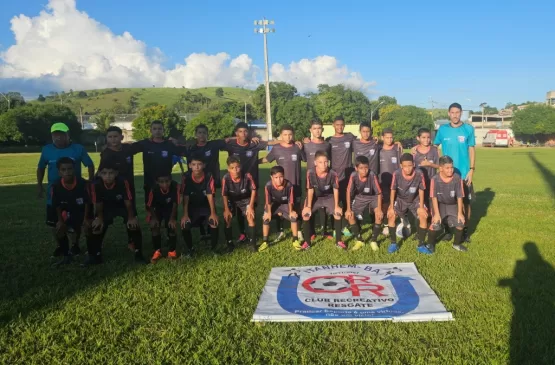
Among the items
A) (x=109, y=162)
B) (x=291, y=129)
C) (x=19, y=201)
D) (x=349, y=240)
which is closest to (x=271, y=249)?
(x=349, y=240)

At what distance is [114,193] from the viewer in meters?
5.98

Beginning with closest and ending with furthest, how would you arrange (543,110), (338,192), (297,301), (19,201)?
(297,301) < (338,192) < (19,201) < (543,110)

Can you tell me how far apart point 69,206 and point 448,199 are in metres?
5.41

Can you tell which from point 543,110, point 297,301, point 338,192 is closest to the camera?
point 297,301

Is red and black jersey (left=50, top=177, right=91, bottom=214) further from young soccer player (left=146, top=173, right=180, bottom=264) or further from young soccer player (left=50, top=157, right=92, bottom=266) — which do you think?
Result: young soccer player (left=146, top=173, right=180, bottom=264)

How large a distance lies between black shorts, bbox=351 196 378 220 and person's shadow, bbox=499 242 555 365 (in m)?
2.13

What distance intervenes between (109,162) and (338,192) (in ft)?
11.3

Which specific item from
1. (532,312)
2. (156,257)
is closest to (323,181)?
(156,257)

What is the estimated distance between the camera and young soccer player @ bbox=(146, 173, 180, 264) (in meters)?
5.97

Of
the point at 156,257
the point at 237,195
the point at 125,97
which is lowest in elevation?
the point at 156,257

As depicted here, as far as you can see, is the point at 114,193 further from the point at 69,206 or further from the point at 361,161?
the point at 361,161

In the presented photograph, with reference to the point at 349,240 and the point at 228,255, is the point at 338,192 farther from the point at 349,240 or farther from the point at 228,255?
the point at 228,255

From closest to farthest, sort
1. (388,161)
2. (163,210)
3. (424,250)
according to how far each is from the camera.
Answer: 1. (424,250)
2. (163,210)
3. (388,161)

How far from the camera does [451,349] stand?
10.9 ft
